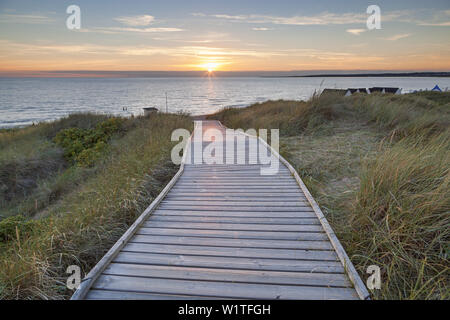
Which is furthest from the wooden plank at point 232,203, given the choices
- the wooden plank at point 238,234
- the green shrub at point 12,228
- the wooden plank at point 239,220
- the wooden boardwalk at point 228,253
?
the green shrub at point 12,228

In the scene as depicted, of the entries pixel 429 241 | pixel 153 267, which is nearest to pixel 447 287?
pixel 429 241

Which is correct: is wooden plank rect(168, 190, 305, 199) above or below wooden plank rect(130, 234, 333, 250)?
above

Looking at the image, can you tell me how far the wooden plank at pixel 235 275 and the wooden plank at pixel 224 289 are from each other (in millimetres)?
45

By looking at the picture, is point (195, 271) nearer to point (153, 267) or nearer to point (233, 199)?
point (153, 267)

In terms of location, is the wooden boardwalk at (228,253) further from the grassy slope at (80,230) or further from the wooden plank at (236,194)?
the grassy slope at (80,230)

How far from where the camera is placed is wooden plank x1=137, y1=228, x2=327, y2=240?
2.81m

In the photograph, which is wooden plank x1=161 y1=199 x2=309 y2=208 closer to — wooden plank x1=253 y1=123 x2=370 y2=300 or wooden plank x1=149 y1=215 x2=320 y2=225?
wooden plank x1=253 y1=123 x2=370 y2=300

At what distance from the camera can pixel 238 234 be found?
2881mm

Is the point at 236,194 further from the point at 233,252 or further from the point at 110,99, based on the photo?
the point at 110,99

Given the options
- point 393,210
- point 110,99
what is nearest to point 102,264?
point 393,210

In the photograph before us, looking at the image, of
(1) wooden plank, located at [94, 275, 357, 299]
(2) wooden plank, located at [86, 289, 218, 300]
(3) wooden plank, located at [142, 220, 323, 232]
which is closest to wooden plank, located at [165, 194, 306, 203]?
(3) wooden plank, located at [142, 220, 323, 232]

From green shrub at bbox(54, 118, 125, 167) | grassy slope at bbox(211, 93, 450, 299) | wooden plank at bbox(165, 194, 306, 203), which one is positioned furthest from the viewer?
green shrub at bbox(54, 118, 125, 167)

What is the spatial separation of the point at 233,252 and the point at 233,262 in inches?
6.3
